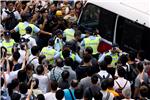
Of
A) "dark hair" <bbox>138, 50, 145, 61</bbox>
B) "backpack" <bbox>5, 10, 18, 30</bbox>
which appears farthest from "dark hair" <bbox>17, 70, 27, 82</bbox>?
"backpack" <bbox>5, 10, 18, 30</bbox>

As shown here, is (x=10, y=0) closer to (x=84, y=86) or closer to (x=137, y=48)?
(x=137, y=48)

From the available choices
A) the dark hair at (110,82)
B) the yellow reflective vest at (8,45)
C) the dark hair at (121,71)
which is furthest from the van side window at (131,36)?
the yellow reflective vest at (8,45)

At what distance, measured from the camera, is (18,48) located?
11.3 metres

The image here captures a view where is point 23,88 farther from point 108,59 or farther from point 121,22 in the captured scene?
point 121,22

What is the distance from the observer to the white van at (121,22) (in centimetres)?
1148

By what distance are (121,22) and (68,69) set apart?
2.82 meters

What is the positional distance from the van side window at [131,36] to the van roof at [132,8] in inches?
5.7

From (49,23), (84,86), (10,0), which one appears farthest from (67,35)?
(10,0)

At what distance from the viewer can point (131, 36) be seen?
11.9 meters

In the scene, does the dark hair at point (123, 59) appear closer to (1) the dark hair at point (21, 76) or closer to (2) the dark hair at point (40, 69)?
(2) the dark hair at point (40, 69)

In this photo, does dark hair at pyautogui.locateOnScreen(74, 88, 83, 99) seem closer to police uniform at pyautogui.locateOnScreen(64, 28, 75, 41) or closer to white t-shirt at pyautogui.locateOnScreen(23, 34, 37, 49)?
white t-shirt at pyautogui.locateOnScreen(23, 34, 37, 49)

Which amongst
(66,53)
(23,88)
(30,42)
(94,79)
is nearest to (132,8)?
Result: (66,53)

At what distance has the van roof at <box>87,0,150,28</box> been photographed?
37.6 feet

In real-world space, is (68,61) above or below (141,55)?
above
